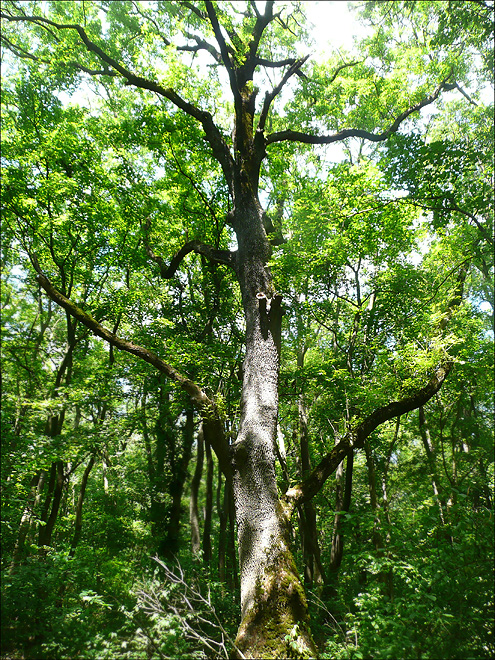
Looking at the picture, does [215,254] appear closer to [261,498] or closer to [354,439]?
[354,439]

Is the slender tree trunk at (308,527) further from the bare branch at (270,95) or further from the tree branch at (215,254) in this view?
the bare branch at (270,95)

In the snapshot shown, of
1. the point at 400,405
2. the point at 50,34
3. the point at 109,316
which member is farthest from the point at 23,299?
the point at 400,405

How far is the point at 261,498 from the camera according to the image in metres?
3.53

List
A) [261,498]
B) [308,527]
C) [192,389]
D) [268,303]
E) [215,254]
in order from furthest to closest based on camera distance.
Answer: [308,527]
[215,254]
[268,303]
[192,389]
[261,498]

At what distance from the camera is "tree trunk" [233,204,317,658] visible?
9.29 ft

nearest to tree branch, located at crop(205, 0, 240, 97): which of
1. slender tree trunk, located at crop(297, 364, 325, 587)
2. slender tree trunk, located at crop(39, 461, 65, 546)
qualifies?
slender tree trunk, located at crop(297, 364, 325, 587)

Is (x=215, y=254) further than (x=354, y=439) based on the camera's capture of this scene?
Yes

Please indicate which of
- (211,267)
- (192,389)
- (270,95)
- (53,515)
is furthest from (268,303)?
(53,515)

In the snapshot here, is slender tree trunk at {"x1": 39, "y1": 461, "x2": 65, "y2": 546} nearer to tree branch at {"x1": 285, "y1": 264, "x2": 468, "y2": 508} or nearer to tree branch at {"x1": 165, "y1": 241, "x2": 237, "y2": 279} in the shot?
tree branch at {"x1": 165, "y1": 241, "x2": 237, "y2": 279}

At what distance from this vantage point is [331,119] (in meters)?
8.88

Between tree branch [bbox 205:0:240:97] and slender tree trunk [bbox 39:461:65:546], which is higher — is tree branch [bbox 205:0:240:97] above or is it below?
above

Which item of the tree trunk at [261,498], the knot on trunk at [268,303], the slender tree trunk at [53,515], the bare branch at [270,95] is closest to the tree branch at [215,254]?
the tree trunk at [261,498]

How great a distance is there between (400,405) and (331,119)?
7940 mm

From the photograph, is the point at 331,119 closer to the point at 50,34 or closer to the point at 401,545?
the point at 50,34
